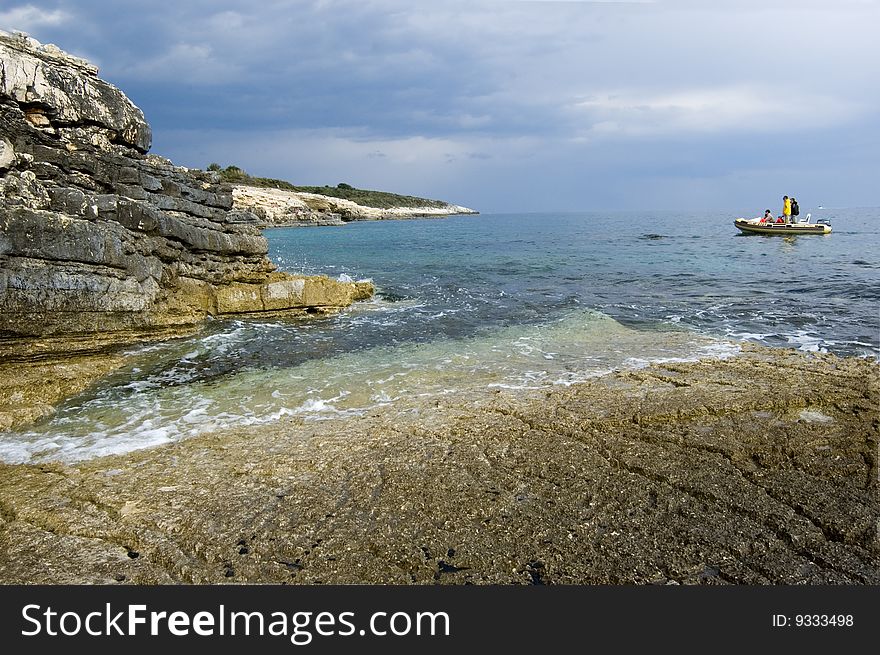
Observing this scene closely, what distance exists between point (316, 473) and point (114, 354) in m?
8.05

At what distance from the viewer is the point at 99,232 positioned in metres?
11.9

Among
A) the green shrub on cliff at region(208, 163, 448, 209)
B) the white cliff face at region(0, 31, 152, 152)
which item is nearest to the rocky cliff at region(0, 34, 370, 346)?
the white cliff face at region(0, 31, 152, 152)

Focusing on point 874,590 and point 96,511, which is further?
point 96,511

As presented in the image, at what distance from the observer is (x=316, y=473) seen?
5.82 m

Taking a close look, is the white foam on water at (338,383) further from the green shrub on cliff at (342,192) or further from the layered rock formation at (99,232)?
the green shrub on cliff at (342,192)

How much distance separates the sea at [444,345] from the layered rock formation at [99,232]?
113 centimetres

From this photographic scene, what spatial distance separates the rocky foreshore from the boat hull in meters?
42.2

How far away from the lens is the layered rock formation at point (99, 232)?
426 inches

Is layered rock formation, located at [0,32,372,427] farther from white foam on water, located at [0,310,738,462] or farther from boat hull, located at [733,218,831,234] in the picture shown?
boat hull, located at [733,218,831,234]

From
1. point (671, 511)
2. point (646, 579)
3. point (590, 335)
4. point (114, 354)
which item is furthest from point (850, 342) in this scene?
point (114, 354)

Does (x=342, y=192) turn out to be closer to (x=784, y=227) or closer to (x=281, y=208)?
(x=281, y=208)

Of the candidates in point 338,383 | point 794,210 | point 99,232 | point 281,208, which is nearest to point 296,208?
point 281,208

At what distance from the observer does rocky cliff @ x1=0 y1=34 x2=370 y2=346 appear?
1091cm

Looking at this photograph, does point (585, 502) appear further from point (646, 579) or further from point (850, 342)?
point (850, 342)
